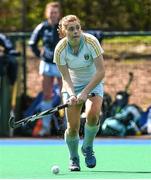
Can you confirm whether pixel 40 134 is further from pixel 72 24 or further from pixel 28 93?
pixel 72 24

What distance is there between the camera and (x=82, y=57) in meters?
8.79

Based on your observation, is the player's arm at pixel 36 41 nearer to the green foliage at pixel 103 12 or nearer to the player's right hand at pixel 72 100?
the green foliage at pixel 103 12

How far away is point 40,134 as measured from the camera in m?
13.7

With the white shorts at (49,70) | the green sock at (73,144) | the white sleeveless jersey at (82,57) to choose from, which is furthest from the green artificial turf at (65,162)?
the white shorts at (49,70)

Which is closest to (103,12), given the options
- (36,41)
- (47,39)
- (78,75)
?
→ (36,41)

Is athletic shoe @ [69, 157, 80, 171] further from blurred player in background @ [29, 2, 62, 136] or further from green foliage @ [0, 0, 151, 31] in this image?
green foliage @ [0, 0, 151, 31]

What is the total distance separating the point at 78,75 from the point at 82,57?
0.77ft

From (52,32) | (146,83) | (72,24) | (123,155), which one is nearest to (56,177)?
(72,24)

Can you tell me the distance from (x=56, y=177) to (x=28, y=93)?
22.7 feet

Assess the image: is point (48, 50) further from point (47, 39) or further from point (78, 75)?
point (78, 75)

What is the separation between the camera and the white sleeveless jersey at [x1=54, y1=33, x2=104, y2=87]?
877cm

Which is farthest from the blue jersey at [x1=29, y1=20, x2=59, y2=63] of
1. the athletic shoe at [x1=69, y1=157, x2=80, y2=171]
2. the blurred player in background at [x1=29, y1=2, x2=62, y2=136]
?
the athletic shoe at [x1=69, y1=157, x2=80, y2=171]

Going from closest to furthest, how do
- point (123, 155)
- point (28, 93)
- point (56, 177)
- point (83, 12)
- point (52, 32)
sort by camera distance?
point (56, 177) → point (123, 155) → point (52, 32) → point (28, 93) → point (83, 12)

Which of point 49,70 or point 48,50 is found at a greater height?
point 48,50
